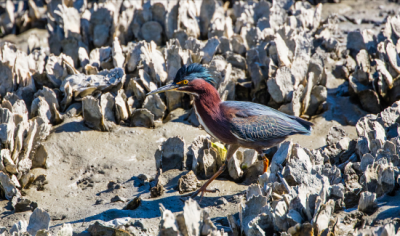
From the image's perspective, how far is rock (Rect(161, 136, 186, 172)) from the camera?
449 cm

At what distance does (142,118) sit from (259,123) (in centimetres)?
167

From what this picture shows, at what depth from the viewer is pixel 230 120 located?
13.7ft

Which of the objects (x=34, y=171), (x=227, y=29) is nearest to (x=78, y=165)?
(x=34, y=171)

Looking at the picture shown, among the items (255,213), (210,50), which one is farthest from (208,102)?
(210,50)

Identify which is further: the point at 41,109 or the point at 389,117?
the point at 41,109

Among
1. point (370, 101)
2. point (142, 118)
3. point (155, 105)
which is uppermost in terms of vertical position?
point (370, 101)

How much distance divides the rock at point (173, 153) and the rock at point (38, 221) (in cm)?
148

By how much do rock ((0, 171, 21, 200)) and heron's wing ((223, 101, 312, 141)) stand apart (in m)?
2.36

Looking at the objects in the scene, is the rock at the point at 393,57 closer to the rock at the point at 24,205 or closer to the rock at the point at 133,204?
the rock at the point at 133,204

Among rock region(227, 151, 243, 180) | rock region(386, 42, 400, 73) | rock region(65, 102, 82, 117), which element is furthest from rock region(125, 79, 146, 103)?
rock region(386, 42, 400, 73)

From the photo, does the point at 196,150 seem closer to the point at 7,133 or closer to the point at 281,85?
the point at 281,85

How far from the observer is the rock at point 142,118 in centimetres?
507

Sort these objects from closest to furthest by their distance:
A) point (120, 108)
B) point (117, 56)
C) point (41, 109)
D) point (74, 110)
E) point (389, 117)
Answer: point (389, 117) → point (41, 109) → point (120, 108) → point (74, 110) → point (117, 56)

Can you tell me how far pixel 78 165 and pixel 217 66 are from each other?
2.38 metres
